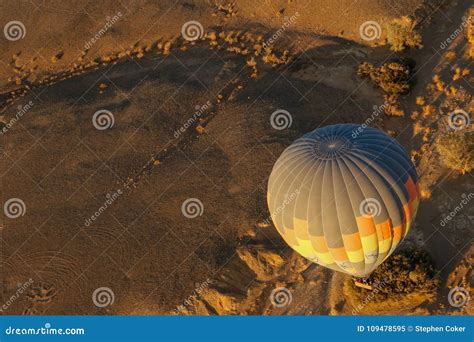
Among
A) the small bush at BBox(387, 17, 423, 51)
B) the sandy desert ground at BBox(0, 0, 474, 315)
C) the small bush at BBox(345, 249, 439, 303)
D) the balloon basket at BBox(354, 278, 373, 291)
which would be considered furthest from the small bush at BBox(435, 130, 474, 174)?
the balloon basket at BBox(354, 278, 373, 291)

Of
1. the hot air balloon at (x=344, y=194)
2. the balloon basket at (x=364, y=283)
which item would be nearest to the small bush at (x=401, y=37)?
the hot air balloon at (x=344, y=194)

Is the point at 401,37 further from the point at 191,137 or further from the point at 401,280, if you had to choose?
the point at 401,280

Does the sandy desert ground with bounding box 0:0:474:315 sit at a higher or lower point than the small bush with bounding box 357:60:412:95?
lower

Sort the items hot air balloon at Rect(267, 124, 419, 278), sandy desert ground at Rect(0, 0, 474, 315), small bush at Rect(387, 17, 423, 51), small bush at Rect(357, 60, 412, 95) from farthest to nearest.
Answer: small bush at Rect(387, 17, 423, 51) → small bush at Rect(357, 60, 412, 95) → sandy desert ground at Rect(0, 0, 474, 315) → hot air balloon at Rect(267, 124, 419, 278)

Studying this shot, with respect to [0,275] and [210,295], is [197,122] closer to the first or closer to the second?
[210,295]

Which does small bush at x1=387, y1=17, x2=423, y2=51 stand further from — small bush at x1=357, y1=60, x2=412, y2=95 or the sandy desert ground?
small bush at x1=357, y1=60, x2=412, y2=95

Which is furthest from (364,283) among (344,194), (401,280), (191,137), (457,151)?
(191,137)
